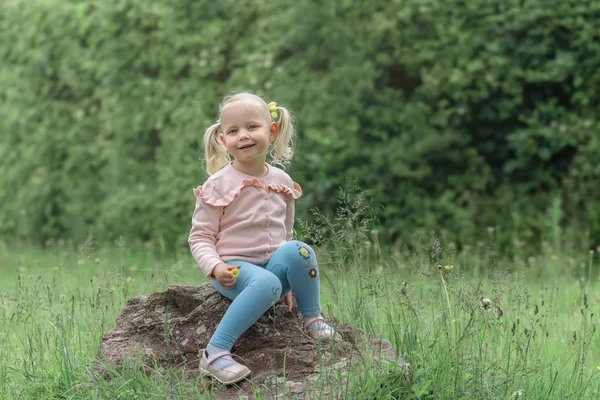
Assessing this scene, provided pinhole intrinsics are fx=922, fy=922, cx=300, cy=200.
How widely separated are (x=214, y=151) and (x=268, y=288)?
2.71ft

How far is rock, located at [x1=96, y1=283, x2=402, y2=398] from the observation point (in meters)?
3.61

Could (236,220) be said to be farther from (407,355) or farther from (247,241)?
(407,355)

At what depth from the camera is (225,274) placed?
3676 mm

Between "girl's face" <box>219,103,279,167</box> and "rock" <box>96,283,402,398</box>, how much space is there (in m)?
0.63

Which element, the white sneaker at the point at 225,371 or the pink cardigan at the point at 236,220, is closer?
the white sneaker at the point at 225,371

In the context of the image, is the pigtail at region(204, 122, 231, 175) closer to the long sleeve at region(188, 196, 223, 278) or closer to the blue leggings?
the long sleeve at region(188, 196, 223, 278)

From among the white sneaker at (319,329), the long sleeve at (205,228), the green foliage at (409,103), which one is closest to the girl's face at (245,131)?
the long sleeve at (205,228)

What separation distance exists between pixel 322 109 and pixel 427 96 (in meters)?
0.88

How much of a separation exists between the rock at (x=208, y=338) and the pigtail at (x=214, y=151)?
54cm

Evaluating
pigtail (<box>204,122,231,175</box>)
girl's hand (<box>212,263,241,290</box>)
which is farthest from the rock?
pigtail (<box>204,122,231,175</box>)

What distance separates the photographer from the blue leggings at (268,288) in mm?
3658

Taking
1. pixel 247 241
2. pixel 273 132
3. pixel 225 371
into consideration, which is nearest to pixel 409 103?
pixel 273 132

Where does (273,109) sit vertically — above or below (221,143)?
above

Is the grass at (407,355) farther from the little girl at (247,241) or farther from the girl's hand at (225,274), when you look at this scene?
the girl's hand at (225,274)
